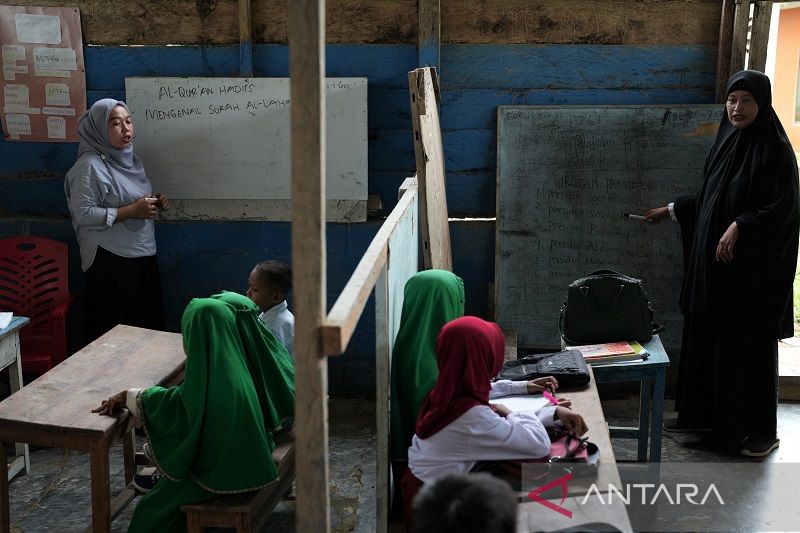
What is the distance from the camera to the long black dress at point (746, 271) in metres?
4.82

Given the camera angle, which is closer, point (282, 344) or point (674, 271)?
point (282, 344)

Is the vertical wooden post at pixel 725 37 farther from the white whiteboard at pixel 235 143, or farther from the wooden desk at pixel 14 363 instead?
the wooden desk at pixel 14 363

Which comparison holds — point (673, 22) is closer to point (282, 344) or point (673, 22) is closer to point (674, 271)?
point (674, 271)

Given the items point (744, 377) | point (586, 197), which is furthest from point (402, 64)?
point (744, 377)

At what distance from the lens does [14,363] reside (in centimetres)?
462

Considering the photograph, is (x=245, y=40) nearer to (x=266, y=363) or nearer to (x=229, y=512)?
(x=266, y=363)

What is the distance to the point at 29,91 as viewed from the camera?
562cm

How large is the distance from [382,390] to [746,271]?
2.77 meters

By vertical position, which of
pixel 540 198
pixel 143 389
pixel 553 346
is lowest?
pixel 553 346

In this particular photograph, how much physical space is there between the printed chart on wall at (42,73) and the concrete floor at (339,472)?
2.03 metres

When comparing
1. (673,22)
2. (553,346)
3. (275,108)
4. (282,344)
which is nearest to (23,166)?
(275,108)

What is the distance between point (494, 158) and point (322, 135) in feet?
12.0

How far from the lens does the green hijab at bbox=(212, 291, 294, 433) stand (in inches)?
143

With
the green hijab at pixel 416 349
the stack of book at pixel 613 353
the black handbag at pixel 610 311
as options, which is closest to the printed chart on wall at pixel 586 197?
the black handbag at pixel 610 311
